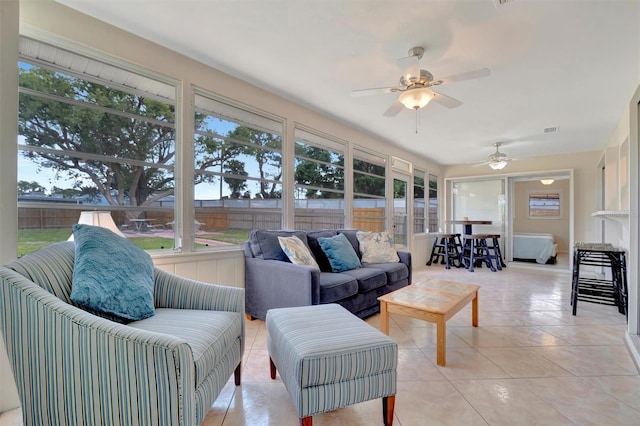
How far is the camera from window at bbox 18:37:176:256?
1.90m

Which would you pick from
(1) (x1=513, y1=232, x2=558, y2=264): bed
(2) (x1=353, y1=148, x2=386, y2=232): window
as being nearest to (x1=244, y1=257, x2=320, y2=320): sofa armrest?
(2) (x1=353, y1=148, x2=386, y2=232): window

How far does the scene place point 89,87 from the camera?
2137mm

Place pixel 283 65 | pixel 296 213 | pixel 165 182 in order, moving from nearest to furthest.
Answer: pixel 165 182, pixel 283 65, pixel 296 213

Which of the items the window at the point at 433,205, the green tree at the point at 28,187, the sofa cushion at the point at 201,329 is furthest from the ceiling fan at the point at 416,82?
the window at the point at 433,205

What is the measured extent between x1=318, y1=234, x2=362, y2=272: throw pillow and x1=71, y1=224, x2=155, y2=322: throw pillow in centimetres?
189

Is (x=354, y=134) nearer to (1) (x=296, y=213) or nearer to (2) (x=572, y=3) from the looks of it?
(1) (x=296, y=213)

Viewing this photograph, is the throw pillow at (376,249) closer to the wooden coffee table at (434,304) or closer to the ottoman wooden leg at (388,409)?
the wooden coffee table at (434,304)

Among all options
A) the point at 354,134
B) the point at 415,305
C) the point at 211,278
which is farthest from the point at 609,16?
the point at 211,278

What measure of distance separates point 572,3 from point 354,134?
2.98m

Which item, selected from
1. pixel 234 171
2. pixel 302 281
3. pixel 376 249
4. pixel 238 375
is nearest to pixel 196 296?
pixel 238 375

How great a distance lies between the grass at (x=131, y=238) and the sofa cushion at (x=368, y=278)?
125 centimetres

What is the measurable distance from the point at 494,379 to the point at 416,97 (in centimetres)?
215

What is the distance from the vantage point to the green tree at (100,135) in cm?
193

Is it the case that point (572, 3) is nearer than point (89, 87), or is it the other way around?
point (572, 3)
